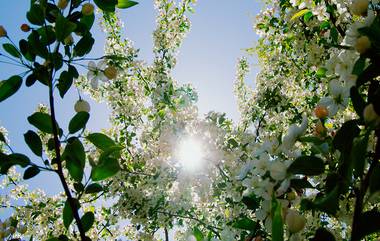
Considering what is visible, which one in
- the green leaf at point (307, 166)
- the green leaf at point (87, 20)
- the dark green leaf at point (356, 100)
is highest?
the green leaf at point (87, 20)

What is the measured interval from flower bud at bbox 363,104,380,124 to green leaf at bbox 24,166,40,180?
1.05m

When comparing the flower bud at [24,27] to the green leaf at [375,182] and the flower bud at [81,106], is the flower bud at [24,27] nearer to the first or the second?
the flower bud at [81,106]

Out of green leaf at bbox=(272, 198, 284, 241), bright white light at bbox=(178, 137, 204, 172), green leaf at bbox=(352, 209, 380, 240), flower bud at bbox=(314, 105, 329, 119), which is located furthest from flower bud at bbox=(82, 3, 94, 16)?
bright white light at bbox=(178, 137, 204, 172)

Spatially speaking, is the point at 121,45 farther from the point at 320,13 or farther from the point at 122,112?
the point at 320,13

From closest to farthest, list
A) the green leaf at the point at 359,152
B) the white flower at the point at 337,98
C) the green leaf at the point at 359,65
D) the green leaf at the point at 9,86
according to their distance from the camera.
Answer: the green leaf at the point at 359,152 → the green leaf at the point at 359,65 → the white flower at the point at 337,98 → the green leaf at the point at 9,86

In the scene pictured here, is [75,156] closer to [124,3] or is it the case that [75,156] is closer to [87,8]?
[87,8]

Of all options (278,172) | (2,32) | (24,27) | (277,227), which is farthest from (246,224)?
(2,32)

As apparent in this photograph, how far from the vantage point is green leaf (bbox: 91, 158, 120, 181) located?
4.27 feet

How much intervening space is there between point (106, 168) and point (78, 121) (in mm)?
192

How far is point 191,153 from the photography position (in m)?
3.85

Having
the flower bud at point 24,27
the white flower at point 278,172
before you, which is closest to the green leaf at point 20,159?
the flower bud at point 24,27

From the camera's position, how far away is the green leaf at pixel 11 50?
1410 millimetres

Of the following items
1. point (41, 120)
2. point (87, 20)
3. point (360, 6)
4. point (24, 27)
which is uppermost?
point (87, 20)

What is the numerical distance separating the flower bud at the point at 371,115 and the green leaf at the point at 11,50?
122 centimetres
